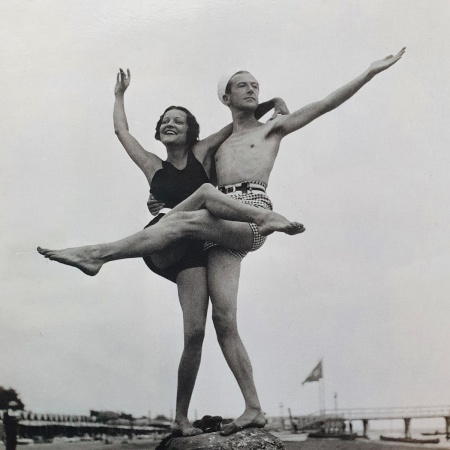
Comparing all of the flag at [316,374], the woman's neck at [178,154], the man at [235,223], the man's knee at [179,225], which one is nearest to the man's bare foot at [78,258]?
the man at [235,223]

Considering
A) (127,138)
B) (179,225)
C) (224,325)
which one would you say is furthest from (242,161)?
(224,325)

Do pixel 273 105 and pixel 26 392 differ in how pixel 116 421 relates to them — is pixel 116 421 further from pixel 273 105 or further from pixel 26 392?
pixel 273 105

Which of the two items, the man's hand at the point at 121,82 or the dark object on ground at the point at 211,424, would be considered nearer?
the dark object on ground at the point at 211,424

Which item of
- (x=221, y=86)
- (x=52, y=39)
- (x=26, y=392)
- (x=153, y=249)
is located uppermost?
(x=52, y=39)

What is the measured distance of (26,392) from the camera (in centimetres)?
477

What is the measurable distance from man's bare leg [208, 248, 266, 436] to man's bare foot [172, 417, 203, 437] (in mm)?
202

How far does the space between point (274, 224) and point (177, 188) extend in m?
0.81

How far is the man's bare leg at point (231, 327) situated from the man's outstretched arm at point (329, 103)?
819 mm

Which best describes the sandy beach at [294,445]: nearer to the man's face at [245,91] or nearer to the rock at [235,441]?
the rock at [235,441]

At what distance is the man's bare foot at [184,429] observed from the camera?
14.6ft

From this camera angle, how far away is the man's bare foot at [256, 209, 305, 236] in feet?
13.6

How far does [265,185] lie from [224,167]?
27 cm

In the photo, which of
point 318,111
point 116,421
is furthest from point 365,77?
point 116,421

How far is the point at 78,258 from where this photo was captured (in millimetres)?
4336
